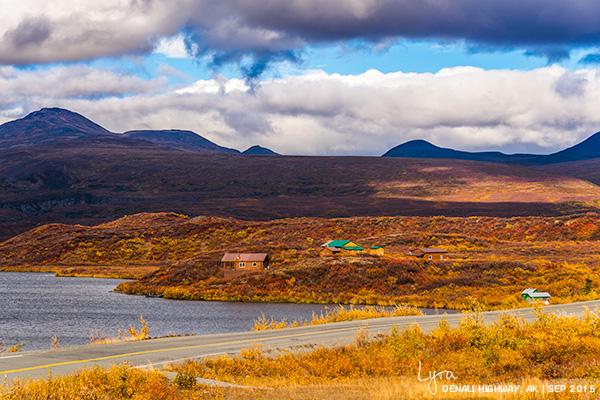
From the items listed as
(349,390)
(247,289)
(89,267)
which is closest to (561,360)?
(349,390)

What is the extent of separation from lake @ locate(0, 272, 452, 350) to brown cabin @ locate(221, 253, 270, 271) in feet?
45.3

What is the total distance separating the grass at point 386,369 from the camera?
15945mm

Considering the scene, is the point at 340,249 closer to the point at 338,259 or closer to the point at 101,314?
the point at 338,259

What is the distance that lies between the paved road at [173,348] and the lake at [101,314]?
13.4m

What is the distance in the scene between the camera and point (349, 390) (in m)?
18.2

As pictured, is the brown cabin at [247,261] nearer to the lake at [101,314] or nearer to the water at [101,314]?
the water at [101,314]

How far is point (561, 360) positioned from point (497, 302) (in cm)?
3725

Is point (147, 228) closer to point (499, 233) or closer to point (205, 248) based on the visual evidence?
point (205, 248)

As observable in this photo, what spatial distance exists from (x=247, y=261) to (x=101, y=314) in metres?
31.0

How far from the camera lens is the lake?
44.7 m

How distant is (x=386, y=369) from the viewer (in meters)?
21.5
